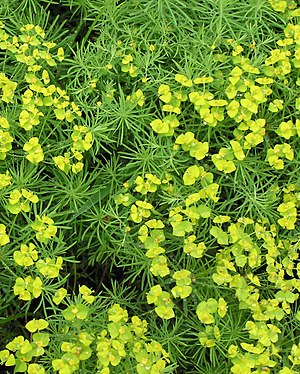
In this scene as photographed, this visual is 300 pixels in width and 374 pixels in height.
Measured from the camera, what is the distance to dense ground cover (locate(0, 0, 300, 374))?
1750 mm

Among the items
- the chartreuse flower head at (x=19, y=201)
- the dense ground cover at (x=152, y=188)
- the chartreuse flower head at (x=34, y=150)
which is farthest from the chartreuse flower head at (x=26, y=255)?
the chartreuse flower head at (x=34, y=150)

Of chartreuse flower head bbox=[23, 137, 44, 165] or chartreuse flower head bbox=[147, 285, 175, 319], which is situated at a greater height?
chartreuse flower head bbox=[23, 137, 44, 165]

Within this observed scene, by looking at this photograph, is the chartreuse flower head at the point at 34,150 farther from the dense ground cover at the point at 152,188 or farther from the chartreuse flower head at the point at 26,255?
the chartreuse flower head at the point at 26,255

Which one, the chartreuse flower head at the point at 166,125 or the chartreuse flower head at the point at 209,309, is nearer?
the chartreuse flower head at the point at 209,309

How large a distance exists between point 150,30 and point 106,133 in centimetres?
40

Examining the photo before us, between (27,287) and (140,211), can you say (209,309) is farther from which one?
(27,287)

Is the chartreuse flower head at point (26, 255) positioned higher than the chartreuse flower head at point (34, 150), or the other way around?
the chartreuse flower head at point (34, 150)

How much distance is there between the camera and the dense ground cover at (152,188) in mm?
1750

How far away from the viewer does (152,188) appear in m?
1.86

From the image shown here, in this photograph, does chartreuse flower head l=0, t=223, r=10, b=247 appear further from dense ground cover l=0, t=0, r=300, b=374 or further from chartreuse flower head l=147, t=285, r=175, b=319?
chartreuse flower head l=147, t=285, r=175, b=319

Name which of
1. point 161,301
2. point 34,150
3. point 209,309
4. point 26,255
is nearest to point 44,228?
point 26,255

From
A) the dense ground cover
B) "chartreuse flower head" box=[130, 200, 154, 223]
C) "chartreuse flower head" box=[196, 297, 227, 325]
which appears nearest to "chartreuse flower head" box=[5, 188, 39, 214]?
the dense ground cover

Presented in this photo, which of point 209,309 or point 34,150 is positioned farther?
point 34,150

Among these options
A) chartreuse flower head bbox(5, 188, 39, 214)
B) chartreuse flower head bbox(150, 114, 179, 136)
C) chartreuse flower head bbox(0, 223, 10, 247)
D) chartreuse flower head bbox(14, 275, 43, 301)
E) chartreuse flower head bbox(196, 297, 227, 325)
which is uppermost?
chartreuse flower head bbox(150, 114, 179, 136)
